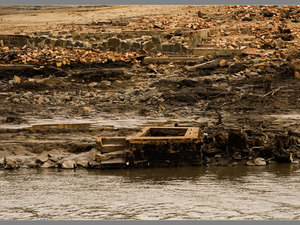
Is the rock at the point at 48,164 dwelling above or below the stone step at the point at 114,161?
below

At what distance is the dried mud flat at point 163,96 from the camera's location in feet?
39.6

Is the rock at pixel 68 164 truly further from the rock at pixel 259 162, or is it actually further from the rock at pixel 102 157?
the rock at pixel 259 162

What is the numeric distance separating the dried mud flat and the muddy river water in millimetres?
566

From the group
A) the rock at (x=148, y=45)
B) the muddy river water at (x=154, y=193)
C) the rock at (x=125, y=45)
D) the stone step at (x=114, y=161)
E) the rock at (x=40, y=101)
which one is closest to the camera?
the muddy river water at (x=154, y=193)

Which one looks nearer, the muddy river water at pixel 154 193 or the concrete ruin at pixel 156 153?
the muddy river water at pixel 154 193

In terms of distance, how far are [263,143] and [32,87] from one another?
31.1ft

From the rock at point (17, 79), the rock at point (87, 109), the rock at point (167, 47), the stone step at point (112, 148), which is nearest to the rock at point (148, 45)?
the rock at point (167, 47)

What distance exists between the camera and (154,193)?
9922 millimetres

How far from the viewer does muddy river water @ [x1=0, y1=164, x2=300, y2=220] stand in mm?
8742

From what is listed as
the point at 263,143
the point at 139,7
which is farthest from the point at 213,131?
the point at 139,7

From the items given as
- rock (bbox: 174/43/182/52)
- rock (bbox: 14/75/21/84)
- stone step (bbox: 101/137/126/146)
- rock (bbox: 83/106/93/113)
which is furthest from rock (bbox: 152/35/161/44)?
stone step (bbox: 101/137/126/146)

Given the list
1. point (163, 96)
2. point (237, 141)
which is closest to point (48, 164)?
point (237, 141)

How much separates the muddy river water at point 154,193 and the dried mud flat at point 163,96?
566 mm

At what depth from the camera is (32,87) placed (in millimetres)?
19438
